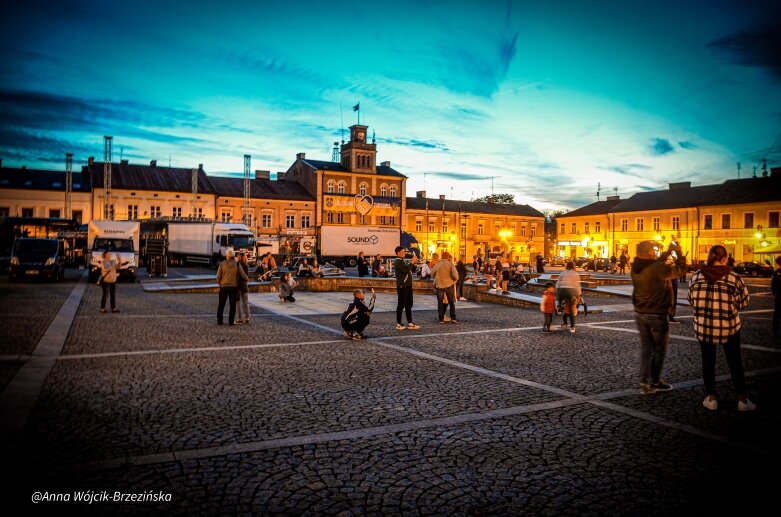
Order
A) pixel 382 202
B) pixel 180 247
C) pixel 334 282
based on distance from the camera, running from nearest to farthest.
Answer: pixel 334 282
pixel 382 202
pixel 180 247

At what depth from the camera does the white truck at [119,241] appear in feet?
92.0

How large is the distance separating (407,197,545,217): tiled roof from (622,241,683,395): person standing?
76114 millimetres

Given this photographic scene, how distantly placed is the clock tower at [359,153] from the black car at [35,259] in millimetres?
53662

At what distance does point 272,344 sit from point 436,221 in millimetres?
74419

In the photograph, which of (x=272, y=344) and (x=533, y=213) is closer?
(x=272, y=344)

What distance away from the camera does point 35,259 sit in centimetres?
2672

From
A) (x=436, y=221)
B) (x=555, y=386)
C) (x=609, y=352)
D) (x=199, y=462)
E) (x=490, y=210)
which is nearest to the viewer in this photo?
(x=199, y=462)

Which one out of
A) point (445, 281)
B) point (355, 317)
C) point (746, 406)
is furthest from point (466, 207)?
point (746, 406)

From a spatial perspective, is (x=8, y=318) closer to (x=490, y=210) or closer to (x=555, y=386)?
(x=555, y=386)

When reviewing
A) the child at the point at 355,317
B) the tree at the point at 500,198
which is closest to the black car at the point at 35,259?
the child at the point at 355,317

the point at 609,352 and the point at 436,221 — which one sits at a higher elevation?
the point at 436,221

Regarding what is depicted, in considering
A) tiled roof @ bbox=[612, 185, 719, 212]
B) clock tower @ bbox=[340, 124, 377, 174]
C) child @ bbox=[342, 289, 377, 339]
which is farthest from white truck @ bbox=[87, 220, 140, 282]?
tiled roof @ bbox=[612, 185, 719, 212]

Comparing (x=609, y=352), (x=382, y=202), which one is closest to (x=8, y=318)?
(x=609, y=352)

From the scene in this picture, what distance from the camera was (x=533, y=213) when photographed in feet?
311
